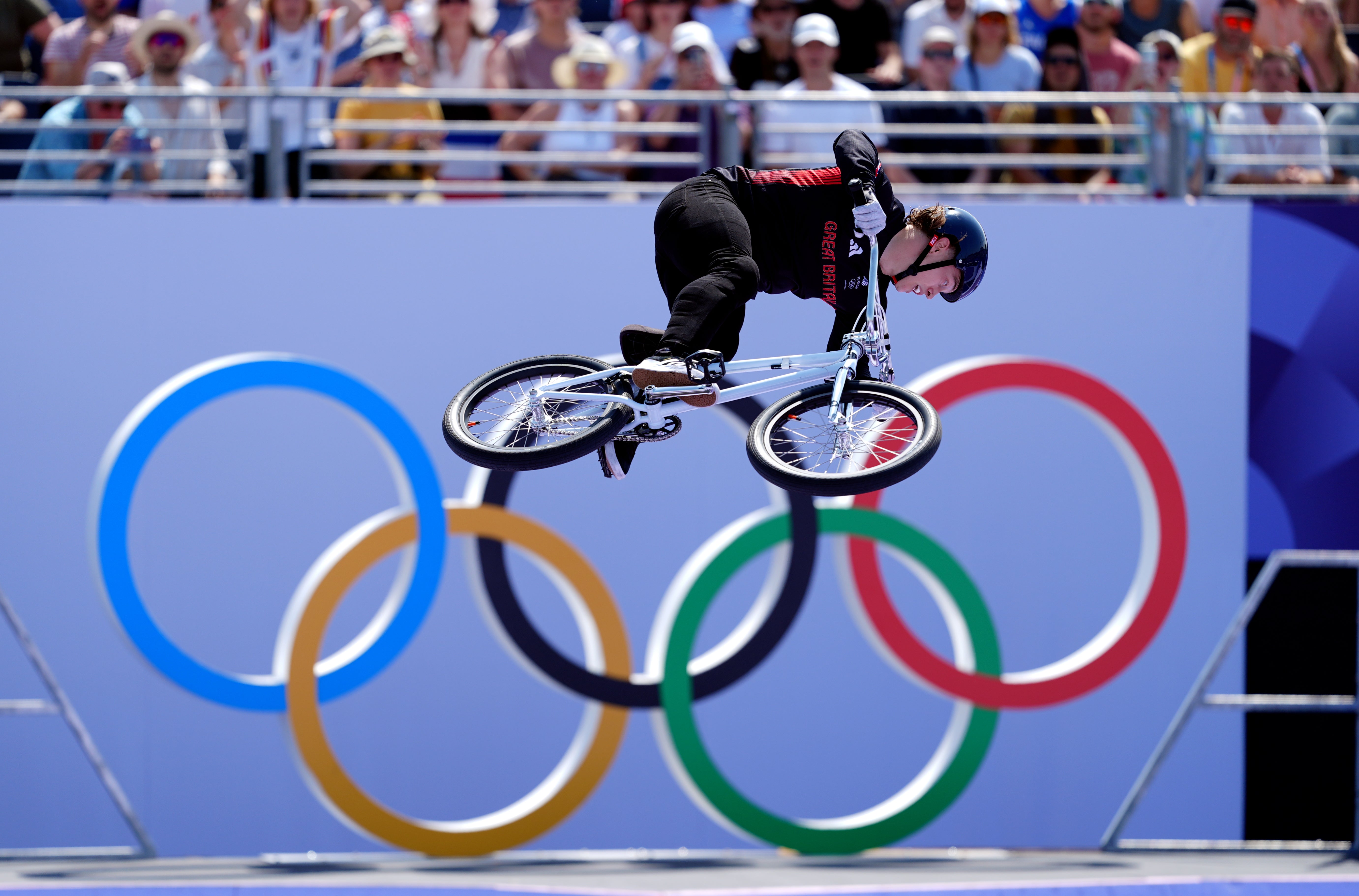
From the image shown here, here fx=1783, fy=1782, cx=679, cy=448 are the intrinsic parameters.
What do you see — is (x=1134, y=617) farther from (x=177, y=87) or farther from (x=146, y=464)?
(x=177, y=87)

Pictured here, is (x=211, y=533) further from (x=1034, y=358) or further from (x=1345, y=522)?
(x=1345, y=522)

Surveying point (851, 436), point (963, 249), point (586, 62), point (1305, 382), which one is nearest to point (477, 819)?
point (586, 62)

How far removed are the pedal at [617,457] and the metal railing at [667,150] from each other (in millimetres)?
3633

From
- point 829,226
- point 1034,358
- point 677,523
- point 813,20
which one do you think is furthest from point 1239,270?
point 829,226

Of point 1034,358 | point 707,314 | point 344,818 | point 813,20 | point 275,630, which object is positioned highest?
point 813,20

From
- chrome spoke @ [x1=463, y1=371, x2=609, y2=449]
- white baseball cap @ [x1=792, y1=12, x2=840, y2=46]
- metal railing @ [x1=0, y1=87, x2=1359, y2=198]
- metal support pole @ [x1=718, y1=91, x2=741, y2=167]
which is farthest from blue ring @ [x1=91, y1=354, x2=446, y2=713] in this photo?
chrome spoke @ [x1=463, y1=371, x2=609, y2=449]

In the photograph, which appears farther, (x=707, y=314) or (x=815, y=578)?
(x=815, y=578)

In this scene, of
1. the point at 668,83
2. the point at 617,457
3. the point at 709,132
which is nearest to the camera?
the point at 617,457

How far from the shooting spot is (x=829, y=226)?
7.52 m

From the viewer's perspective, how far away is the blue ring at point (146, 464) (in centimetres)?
1162

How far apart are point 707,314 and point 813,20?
5.33m

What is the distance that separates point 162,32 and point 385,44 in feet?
4.94

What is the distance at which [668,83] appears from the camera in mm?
12242

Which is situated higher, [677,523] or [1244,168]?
[1244,168]
